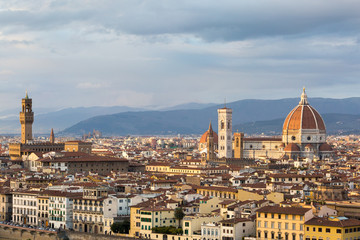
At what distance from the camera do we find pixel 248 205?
58406 mm

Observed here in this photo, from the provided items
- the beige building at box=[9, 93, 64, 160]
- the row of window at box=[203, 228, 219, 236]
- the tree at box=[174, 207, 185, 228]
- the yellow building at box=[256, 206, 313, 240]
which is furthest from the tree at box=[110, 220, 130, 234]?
the beige building at box=[9, 93, 64, 160]

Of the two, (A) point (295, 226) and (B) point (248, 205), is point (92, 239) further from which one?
(A) point (295, 226)

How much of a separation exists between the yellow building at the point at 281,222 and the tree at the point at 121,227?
11.9 metres

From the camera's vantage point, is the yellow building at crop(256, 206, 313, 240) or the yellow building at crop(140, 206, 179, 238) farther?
the yellow building at crop(140, 206, 179, 238)

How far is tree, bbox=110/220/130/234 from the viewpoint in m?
62.1

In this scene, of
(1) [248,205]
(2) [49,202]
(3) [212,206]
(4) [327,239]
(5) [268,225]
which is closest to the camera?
(4) [327,239]

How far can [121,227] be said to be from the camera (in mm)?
Answer: 62281

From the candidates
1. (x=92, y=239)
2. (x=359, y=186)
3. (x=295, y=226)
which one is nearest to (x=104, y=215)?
(x=92, y=239)

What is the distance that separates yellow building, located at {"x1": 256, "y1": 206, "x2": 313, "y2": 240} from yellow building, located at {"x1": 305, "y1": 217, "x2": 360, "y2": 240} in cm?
72

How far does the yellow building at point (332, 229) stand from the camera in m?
49.0

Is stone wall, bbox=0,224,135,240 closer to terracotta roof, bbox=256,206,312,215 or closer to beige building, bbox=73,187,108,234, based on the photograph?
beige building, bbox=73,187,108,234

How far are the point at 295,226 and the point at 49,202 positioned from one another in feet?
83.2

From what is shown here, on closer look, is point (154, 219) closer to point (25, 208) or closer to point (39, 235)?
point (39, 235)

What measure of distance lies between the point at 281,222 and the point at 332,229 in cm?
432
